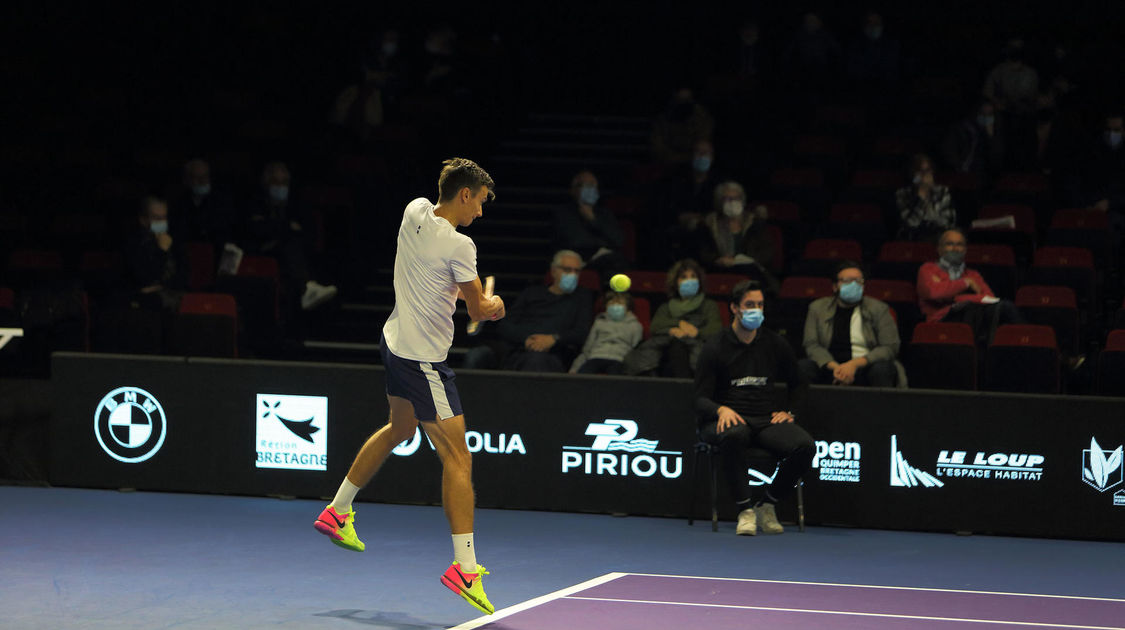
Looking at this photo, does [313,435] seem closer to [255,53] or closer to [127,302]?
[127,302]

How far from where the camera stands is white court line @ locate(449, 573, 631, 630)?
6.59m

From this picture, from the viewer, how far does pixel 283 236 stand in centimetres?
1358

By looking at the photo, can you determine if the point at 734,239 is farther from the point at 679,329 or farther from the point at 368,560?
the point at 368,560

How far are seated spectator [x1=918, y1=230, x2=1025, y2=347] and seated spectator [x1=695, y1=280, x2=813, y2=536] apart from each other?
2.53m

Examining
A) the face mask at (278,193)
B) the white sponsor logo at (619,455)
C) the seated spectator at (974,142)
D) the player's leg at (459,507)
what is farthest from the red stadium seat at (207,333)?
the seated spectator at (974,142)

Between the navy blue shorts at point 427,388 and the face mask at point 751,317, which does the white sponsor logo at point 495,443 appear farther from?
the navy blue shorts at point 427,388

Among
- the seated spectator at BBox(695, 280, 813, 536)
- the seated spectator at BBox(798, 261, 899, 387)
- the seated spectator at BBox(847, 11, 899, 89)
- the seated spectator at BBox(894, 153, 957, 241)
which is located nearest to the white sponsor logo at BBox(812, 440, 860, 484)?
the seated spectator at BBox(695, 280, 813, 536)

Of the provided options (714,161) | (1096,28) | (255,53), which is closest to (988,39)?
(1096,28)

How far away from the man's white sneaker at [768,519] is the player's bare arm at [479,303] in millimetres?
3275

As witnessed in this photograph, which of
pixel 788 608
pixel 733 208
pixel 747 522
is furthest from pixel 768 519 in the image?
pixel 733 208

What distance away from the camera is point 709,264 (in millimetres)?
12852

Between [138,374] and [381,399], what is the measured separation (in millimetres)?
1745

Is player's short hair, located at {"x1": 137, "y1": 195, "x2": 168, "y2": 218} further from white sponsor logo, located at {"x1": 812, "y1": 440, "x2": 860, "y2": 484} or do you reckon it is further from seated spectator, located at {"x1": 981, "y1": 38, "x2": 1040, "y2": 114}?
seated spectator, located at {"x1": 981, "y1": 38, "x2": 1040, "y2": 114}

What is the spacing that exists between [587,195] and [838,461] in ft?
14.3
